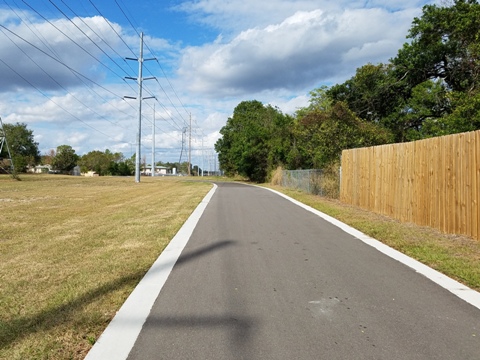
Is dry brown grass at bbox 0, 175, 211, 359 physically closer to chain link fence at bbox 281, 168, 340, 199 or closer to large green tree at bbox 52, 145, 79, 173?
chain link fence at bbox 281, 168, 340, 199

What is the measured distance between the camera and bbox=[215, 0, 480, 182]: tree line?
20.0m

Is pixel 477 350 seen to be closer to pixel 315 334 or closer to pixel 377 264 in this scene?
pixel 315 334

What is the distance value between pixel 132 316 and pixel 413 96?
2803cm

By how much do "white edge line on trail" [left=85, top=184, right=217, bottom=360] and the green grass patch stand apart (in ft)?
13.5

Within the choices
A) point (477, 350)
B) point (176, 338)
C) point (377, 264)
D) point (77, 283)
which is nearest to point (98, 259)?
point (77, 283)

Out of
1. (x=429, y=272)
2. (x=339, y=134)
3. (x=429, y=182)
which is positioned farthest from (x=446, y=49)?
(x=429, y=272)

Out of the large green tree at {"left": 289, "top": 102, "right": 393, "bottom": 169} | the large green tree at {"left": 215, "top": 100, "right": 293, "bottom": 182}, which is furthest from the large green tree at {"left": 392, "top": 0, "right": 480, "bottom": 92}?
the large green tree at {"left": 215, "top": 100, "right": 293, "bottom": 182}

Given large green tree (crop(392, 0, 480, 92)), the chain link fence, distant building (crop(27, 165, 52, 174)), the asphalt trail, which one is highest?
large green tree (crop(392, 0, 480, 92))

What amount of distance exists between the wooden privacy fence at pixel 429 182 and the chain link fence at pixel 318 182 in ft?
15.4

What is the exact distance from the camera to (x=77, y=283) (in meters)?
4.92

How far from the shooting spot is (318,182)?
22.0 metres

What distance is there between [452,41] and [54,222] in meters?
27.0

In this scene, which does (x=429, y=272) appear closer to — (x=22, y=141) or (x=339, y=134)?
(x=339, y=134)

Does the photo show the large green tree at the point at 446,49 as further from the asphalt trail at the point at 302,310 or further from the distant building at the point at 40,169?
the distant building at the point at 40,169
